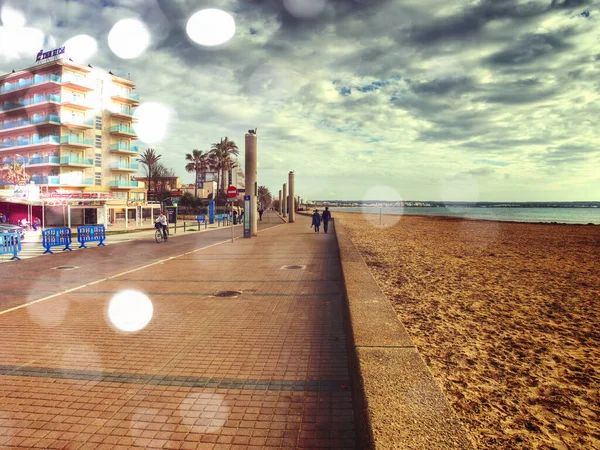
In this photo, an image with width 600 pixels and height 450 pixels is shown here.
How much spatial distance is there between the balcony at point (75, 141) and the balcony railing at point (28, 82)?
6.52 metres

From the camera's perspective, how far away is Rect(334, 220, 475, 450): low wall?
238 cm

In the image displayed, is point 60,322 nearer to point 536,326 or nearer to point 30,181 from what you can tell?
point 536,326

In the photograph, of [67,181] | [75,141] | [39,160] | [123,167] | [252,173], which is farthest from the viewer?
[123,167]

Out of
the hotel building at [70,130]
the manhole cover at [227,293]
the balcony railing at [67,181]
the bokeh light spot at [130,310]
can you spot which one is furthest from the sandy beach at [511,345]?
the balcony railing at [67,181]

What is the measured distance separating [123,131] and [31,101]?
1021cm

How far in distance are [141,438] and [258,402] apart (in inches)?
40.5

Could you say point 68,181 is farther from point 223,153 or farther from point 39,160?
point 223,153

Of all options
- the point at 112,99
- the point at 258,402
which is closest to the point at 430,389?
the point at 258,402

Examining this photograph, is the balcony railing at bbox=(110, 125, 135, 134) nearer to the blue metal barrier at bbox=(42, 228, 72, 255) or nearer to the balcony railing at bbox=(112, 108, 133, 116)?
the balcony railing at bbox=(112, 108, 133, 116)

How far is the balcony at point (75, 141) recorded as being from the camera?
42.8 metres

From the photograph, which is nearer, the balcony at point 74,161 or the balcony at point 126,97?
the balcony at point 74,161

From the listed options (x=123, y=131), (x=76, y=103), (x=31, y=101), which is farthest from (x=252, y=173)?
(x=31, y=101)

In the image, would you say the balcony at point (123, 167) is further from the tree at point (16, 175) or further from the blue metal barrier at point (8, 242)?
the blue metal barrier at point (8, 242)

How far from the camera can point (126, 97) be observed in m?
49.6
